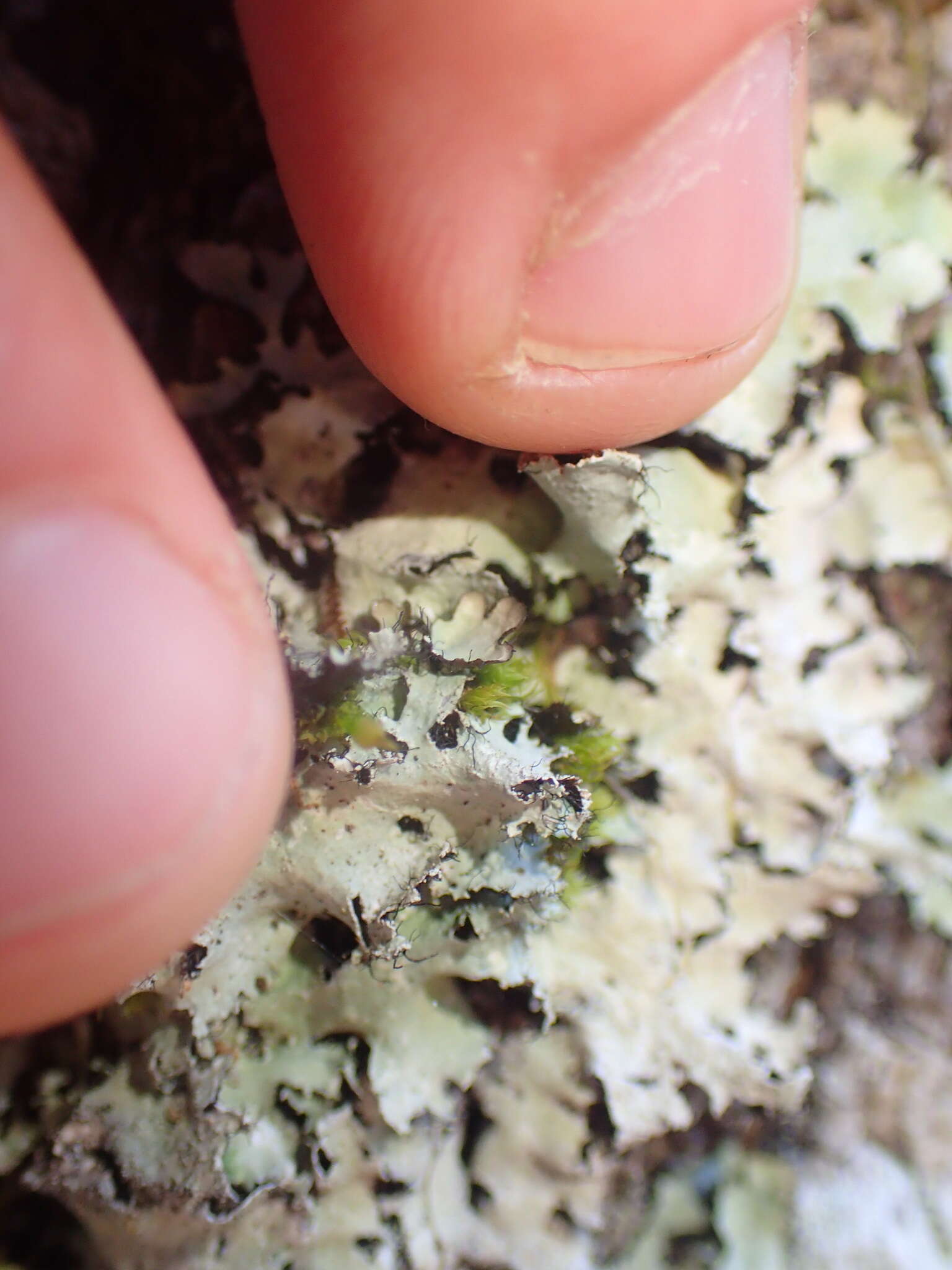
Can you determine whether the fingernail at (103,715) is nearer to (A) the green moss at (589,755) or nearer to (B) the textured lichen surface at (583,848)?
(B) the textured lichen surface at (583,848)

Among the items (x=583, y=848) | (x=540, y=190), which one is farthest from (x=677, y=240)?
(x=583, y=848)

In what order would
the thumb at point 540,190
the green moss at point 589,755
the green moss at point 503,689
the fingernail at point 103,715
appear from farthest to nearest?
the green moss at point 589,755, the green moss at point 503,689, the thumb at point 540,190, the fingernail at point 103,715

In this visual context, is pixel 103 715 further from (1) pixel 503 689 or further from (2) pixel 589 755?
(2) pixel 589 755

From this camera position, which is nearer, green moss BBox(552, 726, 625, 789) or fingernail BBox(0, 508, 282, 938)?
fingernail BBox(0, 508, 282, 938)

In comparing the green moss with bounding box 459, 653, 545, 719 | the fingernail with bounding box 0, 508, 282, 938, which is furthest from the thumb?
the fingernail with bounding box 0, 508, 282, 938

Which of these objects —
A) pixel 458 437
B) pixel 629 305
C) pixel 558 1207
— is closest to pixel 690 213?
pixel 629 305

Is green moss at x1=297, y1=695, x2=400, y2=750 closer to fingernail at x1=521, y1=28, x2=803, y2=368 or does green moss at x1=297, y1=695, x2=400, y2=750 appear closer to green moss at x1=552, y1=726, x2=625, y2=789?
green moss at x1=552, y1=726, x2=625, y2=789

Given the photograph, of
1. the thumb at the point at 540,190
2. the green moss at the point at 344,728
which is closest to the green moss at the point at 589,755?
the green moss at the point at 344,728
